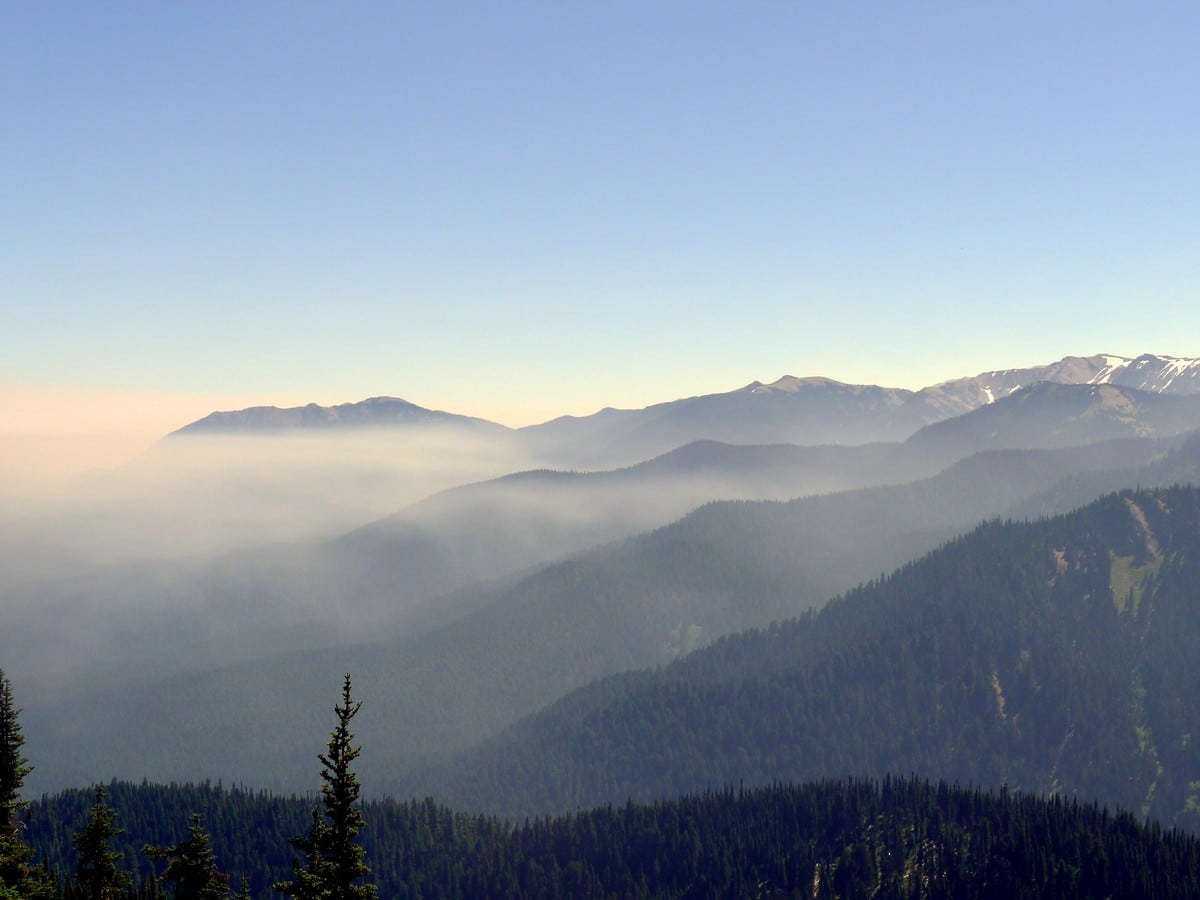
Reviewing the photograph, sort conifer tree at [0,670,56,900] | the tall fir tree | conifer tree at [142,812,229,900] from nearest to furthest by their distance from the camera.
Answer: the tall fir tree → conifer tree at [0,670,56,900] → conifer tree at [142,812,229,900]

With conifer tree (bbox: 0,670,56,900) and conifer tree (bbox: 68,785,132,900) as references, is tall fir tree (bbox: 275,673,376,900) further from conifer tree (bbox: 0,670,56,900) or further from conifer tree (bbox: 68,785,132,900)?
conifer tree (bbox: 0,670,56,900)

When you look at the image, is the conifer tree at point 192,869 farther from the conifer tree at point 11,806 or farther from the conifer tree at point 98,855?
the conifer tree at point 11,806

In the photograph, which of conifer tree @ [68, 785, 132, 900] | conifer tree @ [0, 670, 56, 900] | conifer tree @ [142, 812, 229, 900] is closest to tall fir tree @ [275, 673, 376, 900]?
conifer tree @ [142, 812, 229, 900]

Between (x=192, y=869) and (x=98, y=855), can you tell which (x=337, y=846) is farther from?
(x=98, y=855)

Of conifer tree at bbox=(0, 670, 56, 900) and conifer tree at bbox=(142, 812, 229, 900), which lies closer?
conifer tree at bbox=(0, 670, 56, 900)

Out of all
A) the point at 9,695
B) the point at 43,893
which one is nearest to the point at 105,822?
the point at 43,893

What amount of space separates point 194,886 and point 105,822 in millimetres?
6612

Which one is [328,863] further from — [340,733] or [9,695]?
[9,695]

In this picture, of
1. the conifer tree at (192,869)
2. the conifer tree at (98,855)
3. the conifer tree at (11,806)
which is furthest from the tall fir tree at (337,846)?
the conifer tree at (11,806)

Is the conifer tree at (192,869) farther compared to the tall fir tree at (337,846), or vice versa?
the conifer tree at (192,869)

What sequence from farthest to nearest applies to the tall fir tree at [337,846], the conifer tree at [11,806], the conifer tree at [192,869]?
the conifer tree at [192,869] → the conifer tree at [11,806] → the tall fir tree at [337,846]

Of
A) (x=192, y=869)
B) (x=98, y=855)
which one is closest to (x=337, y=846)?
(x=192, y=869)

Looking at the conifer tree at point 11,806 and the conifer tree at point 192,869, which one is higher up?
the conifer tree at point 11,806

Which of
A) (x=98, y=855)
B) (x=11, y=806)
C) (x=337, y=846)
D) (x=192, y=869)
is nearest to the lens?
(x=337, y=846)
